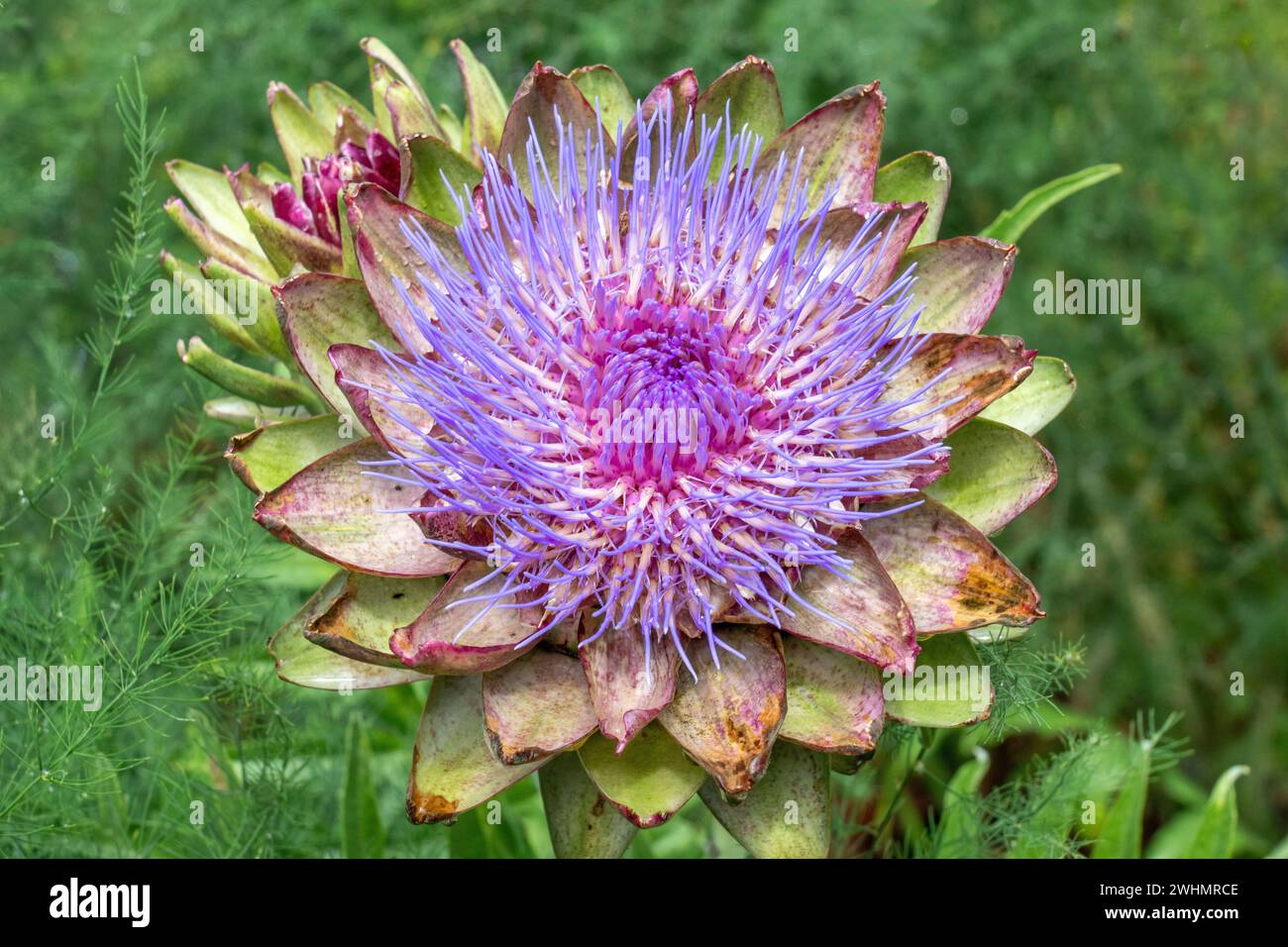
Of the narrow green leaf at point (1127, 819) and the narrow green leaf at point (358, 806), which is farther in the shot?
the narrow green leaf at point (1127, 819)

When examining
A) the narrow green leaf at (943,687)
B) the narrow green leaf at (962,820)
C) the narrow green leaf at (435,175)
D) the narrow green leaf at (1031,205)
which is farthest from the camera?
the narrow green leaf at (962,820)

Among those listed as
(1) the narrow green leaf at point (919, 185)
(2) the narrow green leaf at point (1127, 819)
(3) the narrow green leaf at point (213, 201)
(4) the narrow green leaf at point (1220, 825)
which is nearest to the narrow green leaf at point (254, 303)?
(3) the narrow green leaf at point (213, 201)

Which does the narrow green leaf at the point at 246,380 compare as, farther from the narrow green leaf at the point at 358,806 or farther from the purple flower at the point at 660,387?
the narrow green leaf at the point at 358,806

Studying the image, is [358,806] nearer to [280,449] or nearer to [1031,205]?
[280,449]

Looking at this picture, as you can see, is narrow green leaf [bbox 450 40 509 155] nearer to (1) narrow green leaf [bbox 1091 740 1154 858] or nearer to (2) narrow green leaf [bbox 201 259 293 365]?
(2) narrow green leaf [bbox 201 259 293 365]

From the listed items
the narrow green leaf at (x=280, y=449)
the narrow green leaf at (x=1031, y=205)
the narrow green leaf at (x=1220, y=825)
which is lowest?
the narrow green leaf at (x=1220, y=825)
